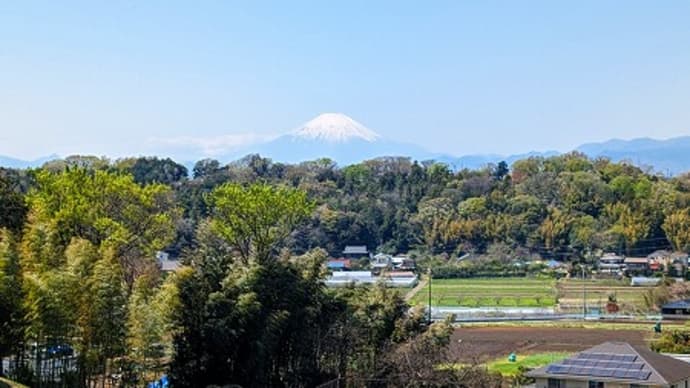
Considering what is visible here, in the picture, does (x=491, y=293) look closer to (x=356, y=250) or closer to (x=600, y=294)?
(x=600, y=294)

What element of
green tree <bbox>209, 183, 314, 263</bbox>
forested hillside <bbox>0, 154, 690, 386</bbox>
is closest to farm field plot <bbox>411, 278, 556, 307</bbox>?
forested hillside <bbox>0, 154, 690, 386</bbox>

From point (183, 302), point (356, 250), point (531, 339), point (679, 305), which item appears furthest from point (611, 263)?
point (183, 302)

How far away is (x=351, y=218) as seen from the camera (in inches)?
2522

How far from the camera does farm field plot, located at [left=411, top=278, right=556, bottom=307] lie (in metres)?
44.0

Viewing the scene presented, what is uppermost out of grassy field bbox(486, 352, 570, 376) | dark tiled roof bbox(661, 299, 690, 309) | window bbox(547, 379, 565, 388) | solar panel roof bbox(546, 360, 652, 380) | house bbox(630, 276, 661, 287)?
solar panel roof bbox(546, 360, 652, 380)

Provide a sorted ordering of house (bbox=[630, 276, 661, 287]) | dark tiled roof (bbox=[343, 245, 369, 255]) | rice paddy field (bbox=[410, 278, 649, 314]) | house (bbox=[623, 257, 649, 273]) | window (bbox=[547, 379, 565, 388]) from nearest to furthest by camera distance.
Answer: window (bbox=[547, 379, 565, 388])
rice paddy field (bbox=[410, 278, 649, 314])
house (bbox=[630, 276, 661, 287])
house (bbox=[623, 257, 649, 273])
dark tiled roof (bbox=[343, 245, 369, 255])

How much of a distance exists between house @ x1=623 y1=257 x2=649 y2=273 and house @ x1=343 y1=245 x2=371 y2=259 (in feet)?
63.3

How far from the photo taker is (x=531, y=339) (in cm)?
3047

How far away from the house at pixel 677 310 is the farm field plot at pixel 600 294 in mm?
2387

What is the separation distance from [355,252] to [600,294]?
72.1 feet

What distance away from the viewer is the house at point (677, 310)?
3588 cm

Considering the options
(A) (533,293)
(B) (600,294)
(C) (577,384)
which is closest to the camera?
(C) (577,384)

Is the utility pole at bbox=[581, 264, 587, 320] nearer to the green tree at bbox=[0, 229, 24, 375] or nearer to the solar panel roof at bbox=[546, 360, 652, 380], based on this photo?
the solar panel roof at bbox=[546, 360, 652, 380]

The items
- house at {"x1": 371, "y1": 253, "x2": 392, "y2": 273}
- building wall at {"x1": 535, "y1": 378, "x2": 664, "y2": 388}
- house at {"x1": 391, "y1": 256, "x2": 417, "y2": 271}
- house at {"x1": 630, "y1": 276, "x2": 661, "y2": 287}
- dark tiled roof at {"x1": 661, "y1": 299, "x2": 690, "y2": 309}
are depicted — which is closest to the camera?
building wall at {"x1": 535, "y1": 378, "x2": 664, "y2": 388}
